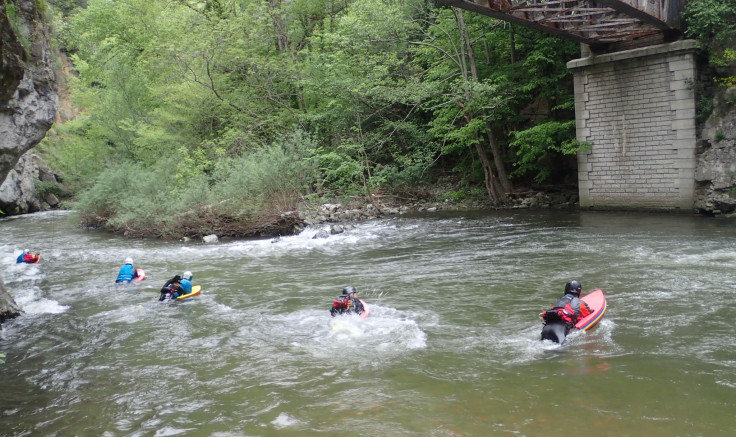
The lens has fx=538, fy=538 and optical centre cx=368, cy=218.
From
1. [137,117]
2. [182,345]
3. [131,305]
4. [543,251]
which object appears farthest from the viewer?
[137,117]

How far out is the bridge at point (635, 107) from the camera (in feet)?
50.2

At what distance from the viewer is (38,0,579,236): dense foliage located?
19250mm

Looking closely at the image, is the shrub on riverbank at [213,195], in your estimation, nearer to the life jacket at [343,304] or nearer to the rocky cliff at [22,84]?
the rocky cliff at [22,84]

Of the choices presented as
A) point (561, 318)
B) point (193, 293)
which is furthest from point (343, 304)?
point (193, 293)

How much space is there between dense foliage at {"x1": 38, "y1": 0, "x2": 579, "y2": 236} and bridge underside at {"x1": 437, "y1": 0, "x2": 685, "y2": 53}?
3.03m

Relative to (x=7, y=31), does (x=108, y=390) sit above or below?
below

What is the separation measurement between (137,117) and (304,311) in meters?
21.9

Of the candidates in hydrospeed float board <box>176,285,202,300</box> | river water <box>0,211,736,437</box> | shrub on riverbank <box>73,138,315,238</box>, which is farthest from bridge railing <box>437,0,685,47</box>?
shrub on riverbank <box>73,138,315,238</box>

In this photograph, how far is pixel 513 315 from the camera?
763 centimetres

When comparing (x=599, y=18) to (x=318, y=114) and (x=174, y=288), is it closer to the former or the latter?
(x=318, y=114)

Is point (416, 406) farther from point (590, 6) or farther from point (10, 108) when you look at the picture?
point (590, 6)

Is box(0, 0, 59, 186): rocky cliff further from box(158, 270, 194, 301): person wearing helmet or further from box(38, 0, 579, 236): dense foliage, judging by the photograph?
box(38, 0, 579, 236): dense foliage

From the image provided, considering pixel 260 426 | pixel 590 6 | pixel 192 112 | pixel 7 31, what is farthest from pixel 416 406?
pixel 192 112

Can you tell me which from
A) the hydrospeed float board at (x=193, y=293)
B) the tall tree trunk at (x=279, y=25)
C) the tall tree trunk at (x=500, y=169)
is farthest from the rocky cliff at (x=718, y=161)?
the tall tree trunk at (x=279, y=25)
